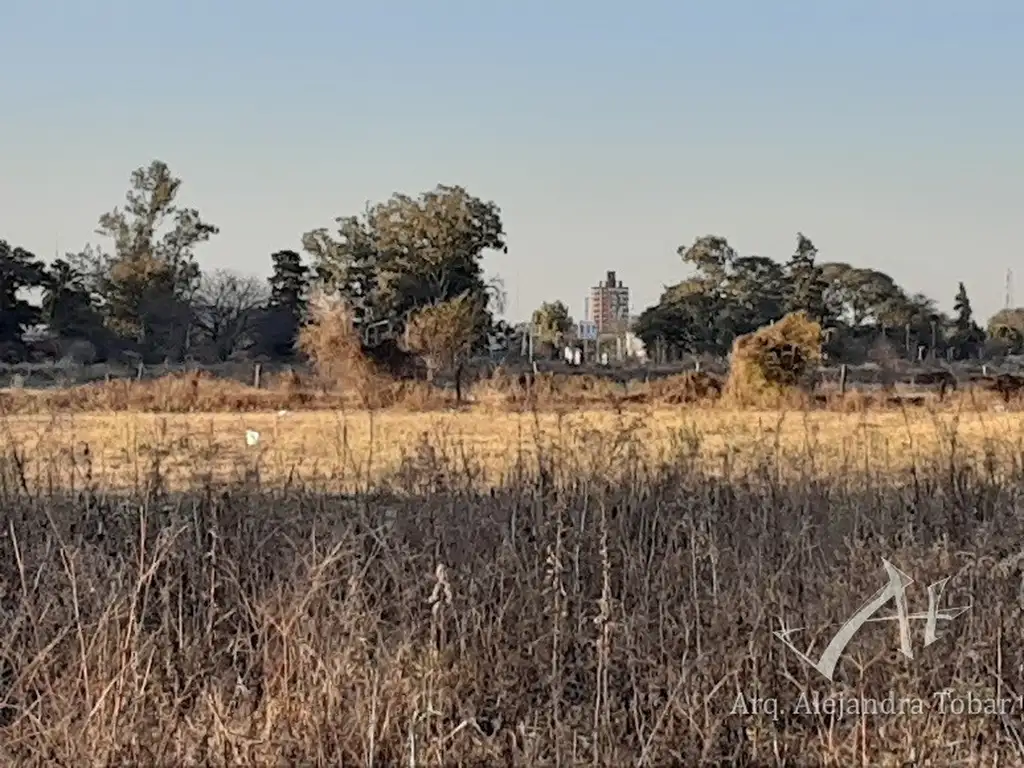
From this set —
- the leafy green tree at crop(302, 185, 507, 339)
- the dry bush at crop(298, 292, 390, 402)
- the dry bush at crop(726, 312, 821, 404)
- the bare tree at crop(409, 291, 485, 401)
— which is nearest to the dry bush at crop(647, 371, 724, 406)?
the dry bush at crop(726, 312, 821, 404)

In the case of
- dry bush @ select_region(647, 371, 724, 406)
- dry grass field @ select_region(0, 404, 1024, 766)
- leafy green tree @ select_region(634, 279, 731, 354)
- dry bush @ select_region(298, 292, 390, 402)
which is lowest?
dry grass field @ select_region(0, 404, 1024, 766)

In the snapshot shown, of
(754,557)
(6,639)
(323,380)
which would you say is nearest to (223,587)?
(6,639)

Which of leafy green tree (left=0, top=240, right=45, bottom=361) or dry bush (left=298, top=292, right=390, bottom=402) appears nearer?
dry bush (left=298, top=292, right=390, bottom=402)

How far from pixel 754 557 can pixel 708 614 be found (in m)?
0.59

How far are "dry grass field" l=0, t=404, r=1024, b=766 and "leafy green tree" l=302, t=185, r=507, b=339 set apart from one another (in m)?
42.3

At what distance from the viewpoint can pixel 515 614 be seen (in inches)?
162

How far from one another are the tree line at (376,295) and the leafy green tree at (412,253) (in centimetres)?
5

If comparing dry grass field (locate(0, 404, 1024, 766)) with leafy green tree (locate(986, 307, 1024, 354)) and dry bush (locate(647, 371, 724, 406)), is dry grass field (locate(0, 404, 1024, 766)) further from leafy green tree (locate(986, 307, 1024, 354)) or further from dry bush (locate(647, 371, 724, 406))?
leafy green tree (locate(986, 307, 1024, 354))

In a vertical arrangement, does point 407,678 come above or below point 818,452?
below

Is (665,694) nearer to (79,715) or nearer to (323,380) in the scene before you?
(79,715)

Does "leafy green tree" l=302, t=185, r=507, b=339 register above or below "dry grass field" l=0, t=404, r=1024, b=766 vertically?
above

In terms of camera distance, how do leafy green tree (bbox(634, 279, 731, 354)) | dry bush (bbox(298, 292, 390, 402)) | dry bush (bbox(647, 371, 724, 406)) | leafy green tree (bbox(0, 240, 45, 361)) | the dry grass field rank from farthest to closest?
leafy green tree (bbox(634, 279, 731, 354)) → leafy green tree (bbox(0, 240, 45, 361)) → dry bush (bbox(298, 292, 390, 402)) → dry bush (bbox(647, 371, 724, 406)) → the dry grass field

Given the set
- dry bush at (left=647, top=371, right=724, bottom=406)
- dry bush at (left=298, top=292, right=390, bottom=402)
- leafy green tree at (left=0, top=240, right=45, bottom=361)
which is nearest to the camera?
dry bush at (left=647, top=371, right=724, bottom=406)

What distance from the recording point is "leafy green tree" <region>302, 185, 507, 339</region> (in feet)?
160
